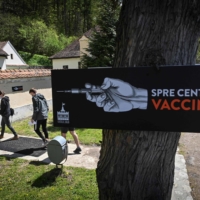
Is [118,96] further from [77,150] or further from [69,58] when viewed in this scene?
[69,58]

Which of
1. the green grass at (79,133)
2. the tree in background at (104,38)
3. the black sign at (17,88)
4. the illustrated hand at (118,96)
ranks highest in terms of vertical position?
the tree in background at (104,38)

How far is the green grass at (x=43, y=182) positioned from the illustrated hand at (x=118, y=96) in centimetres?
268

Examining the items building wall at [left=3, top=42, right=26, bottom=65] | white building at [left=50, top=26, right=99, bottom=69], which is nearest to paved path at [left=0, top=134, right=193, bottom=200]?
white building at [left=50, top=26, right=99, bottom=69]

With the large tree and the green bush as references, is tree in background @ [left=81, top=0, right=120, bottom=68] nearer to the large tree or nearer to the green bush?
the large tree

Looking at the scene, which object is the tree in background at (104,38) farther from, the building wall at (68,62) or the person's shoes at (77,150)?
the building wall at (68,62)

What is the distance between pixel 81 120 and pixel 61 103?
0.77ft

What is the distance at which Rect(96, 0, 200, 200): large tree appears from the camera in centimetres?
160

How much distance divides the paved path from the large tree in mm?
2382

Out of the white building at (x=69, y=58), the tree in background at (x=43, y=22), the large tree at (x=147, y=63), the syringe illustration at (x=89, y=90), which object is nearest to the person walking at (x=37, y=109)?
the large tree at (x=147, y=63)

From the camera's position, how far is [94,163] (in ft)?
17.1

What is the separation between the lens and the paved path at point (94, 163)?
13.0 ft

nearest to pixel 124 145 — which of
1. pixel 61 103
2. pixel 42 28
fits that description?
pixel 61 103

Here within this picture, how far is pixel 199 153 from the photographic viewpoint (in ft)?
20.6

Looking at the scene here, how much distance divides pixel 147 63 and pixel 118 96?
0.36 m
